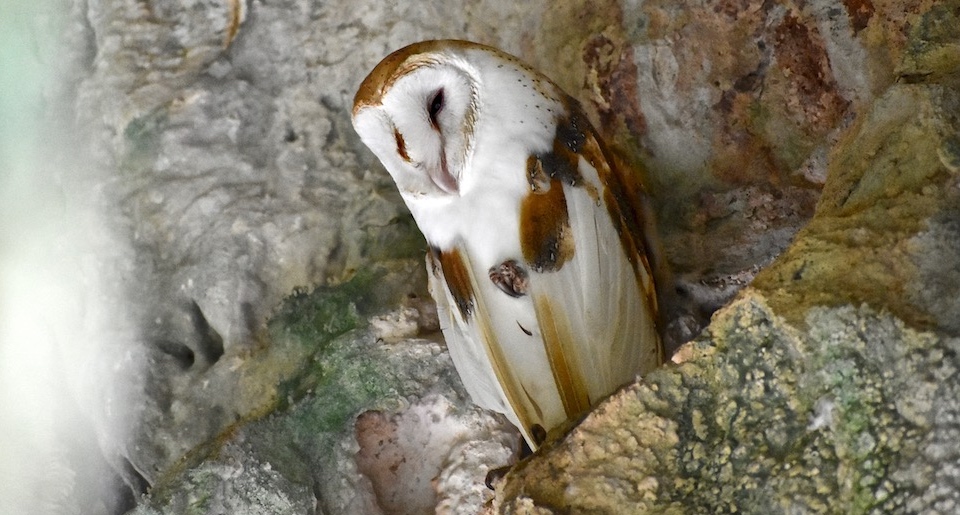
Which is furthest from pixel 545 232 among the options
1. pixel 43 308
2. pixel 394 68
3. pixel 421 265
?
pixel 43 308

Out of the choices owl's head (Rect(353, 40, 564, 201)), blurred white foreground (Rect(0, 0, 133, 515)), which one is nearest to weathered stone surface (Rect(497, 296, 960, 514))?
owl's head (Rect(353, 40, 564, 201))

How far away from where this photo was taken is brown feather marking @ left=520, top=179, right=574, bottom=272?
107 centimetres

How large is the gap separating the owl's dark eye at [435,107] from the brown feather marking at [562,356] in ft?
0.86

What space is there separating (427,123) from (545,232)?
0.20 meters

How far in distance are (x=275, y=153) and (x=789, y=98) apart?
0.86m

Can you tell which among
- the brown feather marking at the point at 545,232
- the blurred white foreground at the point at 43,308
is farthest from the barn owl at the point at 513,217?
the blurred white foreground at the point at 43,308

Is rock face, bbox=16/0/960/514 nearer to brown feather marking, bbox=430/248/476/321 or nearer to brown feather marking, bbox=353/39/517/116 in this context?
brown feather marking, bbox=430/248/476/321

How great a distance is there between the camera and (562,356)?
1.08 meters

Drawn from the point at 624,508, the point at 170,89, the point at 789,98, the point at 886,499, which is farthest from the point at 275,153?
the point at 886,499

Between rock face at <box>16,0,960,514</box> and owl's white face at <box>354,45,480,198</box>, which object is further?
owl's white face at <box>354,45,480,198</box>

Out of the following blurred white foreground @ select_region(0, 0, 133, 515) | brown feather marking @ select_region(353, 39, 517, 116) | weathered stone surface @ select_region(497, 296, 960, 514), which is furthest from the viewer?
blurred white foreground @ select_region(0, 0, 133, 515)

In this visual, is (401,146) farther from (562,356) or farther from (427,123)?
(562,356)

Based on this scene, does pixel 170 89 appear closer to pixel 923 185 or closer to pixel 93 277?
pixel 93 277

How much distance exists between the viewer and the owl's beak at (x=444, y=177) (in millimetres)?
1096
